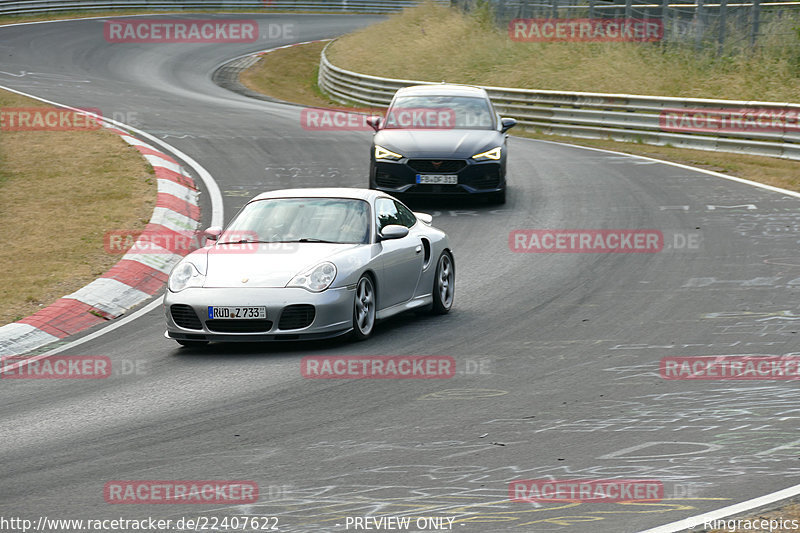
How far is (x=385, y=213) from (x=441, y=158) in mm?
5963

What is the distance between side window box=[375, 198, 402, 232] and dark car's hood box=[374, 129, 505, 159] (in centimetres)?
566

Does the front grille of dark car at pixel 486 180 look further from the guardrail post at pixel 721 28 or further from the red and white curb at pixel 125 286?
the guardrail post at pixel 721 28

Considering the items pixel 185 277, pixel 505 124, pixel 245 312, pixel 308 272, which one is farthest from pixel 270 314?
pixel 505 124

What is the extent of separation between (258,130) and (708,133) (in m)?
9.59

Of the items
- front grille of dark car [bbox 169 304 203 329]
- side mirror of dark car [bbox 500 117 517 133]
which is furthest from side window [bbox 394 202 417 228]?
side mirror of dark car [bbox 500 117 517 133]

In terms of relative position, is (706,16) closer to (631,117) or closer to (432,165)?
(631,117)

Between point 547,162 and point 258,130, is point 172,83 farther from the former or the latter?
point 547,162

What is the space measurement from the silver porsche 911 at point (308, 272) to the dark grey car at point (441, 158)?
5.36 meters

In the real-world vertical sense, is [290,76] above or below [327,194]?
below

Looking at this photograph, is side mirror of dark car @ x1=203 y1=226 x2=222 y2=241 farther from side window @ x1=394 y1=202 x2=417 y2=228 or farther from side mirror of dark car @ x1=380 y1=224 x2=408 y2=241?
side window @ x1=394 y1=202 x2=417 y2=228

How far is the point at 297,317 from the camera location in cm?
990

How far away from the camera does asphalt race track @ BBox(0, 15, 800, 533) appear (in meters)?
6.19

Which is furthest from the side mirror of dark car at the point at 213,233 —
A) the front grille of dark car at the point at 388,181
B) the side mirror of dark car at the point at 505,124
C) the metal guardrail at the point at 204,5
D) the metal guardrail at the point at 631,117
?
the metal guardrail at the point at 204,5

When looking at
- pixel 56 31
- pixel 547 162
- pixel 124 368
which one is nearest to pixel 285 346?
pixel 124 368
